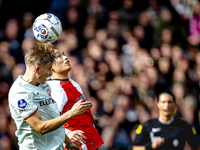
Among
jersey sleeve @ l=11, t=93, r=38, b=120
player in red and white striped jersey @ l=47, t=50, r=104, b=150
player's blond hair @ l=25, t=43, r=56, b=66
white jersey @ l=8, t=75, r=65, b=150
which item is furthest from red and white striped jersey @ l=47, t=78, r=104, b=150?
jersey sleeve @ l=11, t=93, r=38, b=120

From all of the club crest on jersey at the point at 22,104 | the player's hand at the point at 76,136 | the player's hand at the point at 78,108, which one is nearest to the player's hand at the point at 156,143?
the player's hand at the point at 76,136

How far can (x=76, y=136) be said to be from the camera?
3.94 metres

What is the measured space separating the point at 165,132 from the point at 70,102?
231cm

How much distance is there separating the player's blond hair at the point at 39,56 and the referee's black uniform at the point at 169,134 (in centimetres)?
272

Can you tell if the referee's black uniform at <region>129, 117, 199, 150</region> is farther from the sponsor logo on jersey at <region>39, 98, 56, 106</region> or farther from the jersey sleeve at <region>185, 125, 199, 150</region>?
the sponsor logo on jersey at <region>39, 98, 56, 106</region>

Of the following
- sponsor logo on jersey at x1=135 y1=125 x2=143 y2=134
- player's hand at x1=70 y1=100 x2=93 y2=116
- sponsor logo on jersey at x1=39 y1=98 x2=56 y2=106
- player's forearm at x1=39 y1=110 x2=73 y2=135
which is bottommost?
sponsor logo on jersey at x1=135 y1=125 x2=143 y2=134

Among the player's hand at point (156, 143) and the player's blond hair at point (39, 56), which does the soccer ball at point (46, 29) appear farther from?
the player's hand at point (156, 143)

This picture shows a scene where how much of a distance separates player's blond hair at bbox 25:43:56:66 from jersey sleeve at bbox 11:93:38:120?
0.37m

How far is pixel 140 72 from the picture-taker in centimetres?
779

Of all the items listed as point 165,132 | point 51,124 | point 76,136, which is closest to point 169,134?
point 165,132

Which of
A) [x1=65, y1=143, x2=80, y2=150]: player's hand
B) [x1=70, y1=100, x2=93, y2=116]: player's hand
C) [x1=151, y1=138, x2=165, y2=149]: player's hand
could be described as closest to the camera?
[x1=70, y1=100, x2=93, y2=116]: player's hand

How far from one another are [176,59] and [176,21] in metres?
1.64

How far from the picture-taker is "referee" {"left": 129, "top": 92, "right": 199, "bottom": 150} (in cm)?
539

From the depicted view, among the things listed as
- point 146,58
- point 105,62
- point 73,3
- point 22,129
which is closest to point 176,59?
point 146,58
